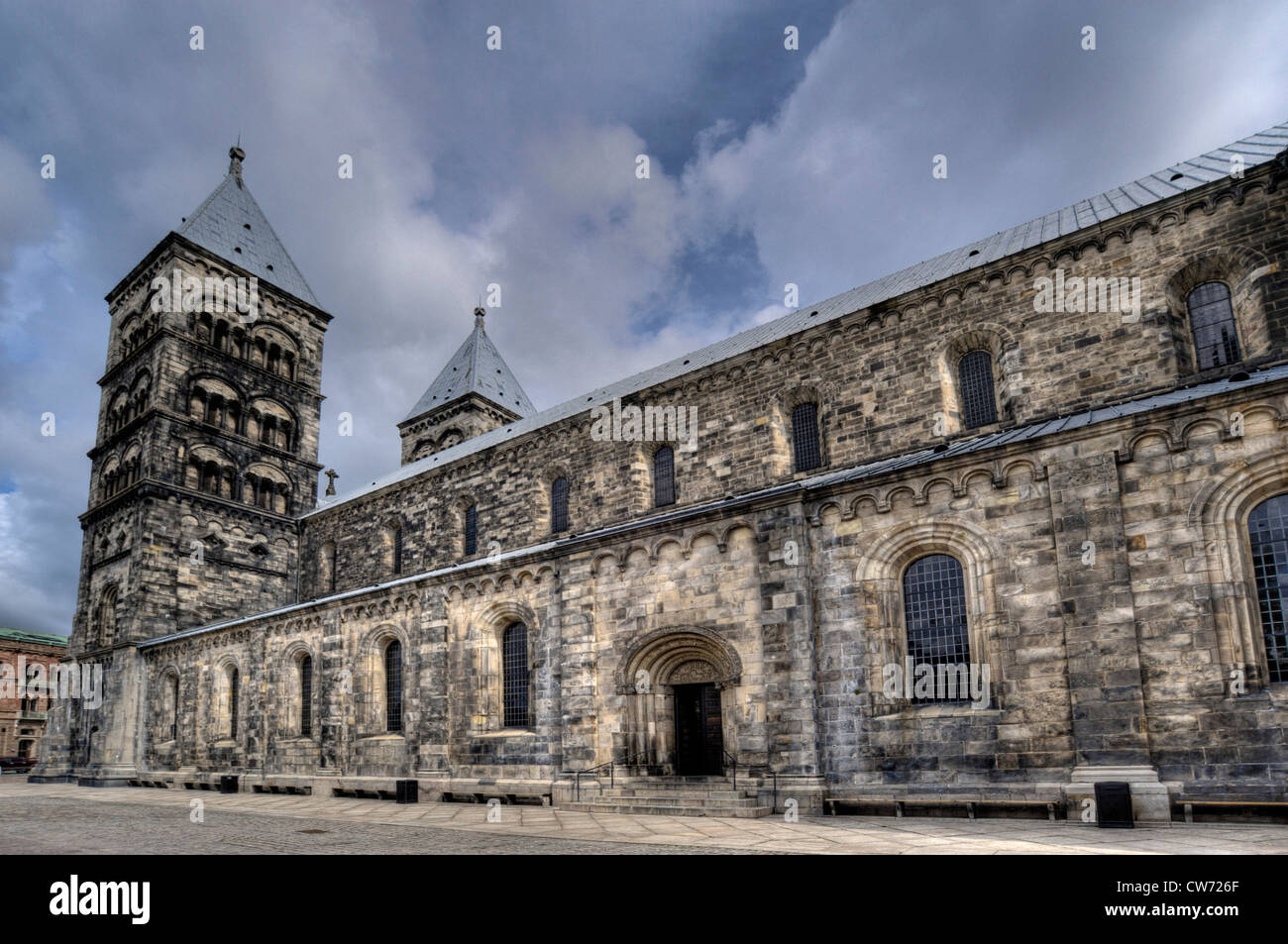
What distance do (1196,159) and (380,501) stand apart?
1200 inches

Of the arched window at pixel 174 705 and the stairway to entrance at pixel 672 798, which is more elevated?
the arched window at pixel 174 705

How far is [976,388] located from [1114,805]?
34.7 feet

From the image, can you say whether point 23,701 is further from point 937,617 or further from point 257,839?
point 937,617

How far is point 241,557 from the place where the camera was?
40188 millimetres

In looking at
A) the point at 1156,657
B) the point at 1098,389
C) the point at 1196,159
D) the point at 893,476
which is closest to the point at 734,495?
the point at 893,476

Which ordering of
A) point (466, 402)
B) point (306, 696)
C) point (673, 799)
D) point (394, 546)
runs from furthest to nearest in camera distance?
point (466, 402) → point (394, 546) → point (306, 696) → point (673, 799)

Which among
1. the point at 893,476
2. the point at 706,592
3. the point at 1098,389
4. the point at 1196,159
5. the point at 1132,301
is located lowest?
the point at 706,592

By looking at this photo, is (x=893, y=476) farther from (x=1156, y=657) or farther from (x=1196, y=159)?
(x=1196, y=159)

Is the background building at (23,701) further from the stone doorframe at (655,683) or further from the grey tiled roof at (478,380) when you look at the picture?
the stone doorframe at (655,683)

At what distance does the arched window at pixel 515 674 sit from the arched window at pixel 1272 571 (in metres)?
16.6

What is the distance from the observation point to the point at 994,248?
21.4 metres

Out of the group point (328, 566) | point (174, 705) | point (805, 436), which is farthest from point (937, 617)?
point (174, 705)

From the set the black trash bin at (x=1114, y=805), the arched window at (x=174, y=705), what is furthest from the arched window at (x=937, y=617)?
the arched window at (x=174, y=705)

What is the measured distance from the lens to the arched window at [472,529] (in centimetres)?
Result: 3112
